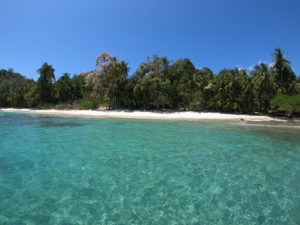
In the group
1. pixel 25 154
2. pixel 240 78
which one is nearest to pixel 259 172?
pixel 25 154

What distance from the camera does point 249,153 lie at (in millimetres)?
8656

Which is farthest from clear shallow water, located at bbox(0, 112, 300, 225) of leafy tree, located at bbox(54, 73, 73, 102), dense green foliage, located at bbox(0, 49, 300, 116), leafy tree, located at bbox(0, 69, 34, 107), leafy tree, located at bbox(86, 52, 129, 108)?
leafy tree, located at bbox(0, 69, 34, 107)

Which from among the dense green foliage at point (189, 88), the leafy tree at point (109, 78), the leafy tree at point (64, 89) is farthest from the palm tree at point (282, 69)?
the leafy tree at point (64, 89)

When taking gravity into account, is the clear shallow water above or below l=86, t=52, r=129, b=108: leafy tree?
below

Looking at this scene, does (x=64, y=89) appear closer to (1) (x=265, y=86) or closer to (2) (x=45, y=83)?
(2) (x=45, y=83)

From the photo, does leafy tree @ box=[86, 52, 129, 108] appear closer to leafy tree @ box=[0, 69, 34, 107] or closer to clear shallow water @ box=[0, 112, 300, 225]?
clear shallow water @ box=[0, 112, 300, 225]

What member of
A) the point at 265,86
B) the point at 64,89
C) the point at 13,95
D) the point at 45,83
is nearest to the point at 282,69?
the point at 265,86

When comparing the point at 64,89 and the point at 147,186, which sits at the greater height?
the point at 64,89

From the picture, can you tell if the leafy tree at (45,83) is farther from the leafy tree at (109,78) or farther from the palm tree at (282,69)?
the palm tree at (282,69)

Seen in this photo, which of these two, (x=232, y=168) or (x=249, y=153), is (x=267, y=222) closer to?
(x=232, y=168)

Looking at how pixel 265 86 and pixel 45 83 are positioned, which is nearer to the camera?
pixel 265 86

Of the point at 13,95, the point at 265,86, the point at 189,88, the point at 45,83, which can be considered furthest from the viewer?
the point at 13,95

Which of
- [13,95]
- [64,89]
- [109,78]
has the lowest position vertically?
[13,95]

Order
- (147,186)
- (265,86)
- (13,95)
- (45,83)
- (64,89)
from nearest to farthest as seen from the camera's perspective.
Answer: (147,186) → (265,86) → (64,89) → (45,83) → (13,95)
